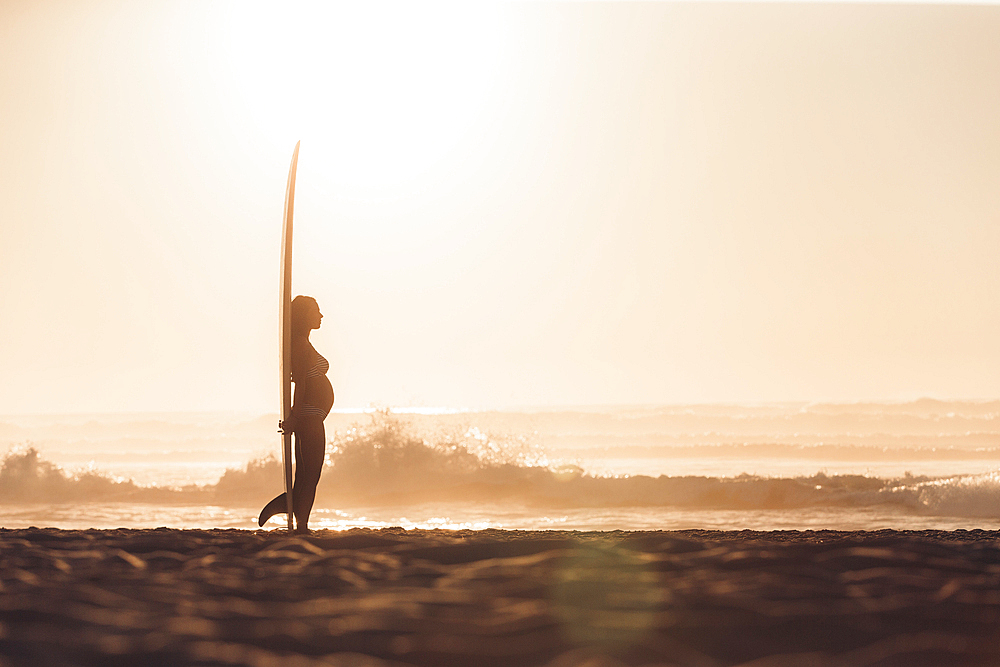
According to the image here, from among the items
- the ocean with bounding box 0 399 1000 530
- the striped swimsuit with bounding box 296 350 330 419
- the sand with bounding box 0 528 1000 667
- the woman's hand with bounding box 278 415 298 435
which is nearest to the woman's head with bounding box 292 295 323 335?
the striped swimsuit with bounding box 296 350 330 419

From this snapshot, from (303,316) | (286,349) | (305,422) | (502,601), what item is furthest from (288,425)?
(502,601)

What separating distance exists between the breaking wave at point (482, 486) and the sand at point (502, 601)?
7.60 meters

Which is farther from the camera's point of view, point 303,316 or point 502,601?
point 303,316

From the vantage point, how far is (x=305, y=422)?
3.86 metres

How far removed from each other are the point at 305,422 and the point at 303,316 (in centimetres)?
48

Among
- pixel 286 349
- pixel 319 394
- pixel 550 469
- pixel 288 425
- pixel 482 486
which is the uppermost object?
pixel 286 349

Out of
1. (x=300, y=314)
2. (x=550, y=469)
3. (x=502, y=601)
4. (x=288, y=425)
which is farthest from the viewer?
(x=550, y=469)

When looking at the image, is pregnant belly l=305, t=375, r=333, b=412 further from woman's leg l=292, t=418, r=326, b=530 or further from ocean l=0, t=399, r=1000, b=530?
ocean l=0, t=399, r=1000, b=530

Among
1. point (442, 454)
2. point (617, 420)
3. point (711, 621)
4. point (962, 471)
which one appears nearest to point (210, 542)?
point (711, 621)

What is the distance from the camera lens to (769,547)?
2.82 m

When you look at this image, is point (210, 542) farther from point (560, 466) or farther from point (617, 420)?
point (617, 420)

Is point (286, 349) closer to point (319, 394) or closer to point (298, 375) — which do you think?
point (298, 375)

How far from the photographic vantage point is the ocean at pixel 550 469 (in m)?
8.88

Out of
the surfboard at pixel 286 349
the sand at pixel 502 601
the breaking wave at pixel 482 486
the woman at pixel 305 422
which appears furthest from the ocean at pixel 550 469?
the sand at pixel 502 601
